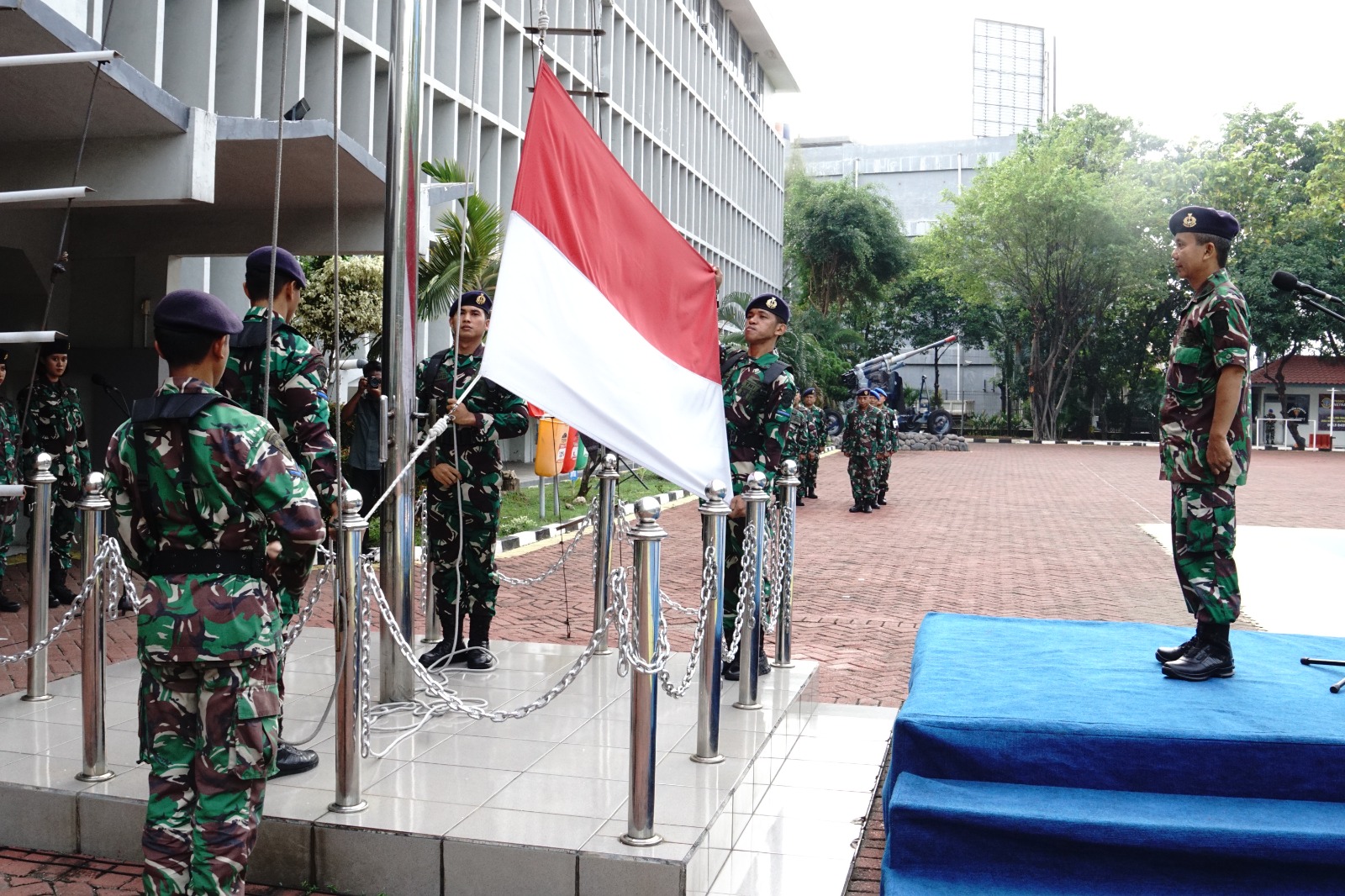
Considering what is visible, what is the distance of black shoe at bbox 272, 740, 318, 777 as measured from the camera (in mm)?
4758

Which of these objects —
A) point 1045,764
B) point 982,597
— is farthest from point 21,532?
point 1045,764

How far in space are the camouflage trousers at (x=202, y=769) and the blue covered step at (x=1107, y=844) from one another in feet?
6.84

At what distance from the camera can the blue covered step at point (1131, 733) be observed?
4.28 m

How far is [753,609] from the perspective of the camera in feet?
19.0

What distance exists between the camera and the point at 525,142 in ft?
16.4

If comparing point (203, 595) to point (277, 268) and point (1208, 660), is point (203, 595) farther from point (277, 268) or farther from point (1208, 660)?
point (1208, 660)

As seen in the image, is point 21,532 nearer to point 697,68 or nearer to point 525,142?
point 525,142

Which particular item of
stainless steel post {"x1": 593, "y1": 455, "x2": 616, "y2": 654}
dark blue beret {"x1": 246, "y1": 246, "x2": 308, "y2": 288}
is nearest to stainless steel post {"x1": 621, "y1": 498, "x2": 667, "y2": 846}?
dark blue beret {"x1": 246, "y1": 246, "x2": 308, "y2": 288}

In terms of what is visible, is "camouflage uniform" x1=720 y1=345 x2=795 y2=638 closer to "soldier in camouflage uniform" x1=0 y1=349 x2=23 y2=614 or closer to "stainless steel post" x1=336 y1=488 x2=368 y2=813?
"stainless steel post" x1=336 y1=488 x2=368 y2=813

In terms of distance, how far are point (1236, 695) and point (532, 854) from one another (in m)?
2.83

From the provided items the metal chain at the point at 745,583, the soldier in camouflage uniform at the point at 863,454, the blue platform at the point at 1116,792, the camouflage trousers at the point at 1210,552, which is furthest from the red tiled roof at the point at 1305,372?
the blue platform at the point at 1116,792

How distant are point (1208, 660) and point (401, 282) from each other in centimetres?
388

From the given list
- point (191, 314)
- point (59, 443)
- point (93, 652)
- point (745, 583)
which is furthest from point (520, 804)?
point (59, 443)

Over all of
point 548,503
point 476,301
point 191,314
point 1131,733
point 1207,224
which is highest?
point 1207,224
